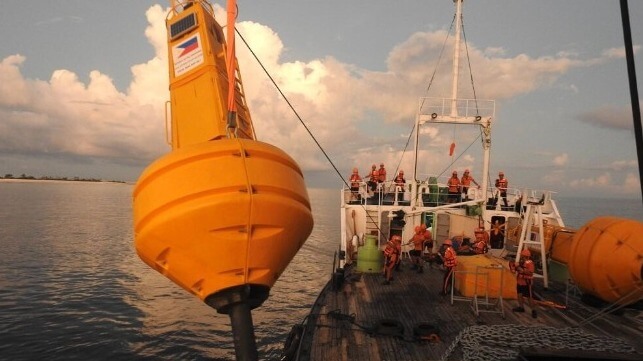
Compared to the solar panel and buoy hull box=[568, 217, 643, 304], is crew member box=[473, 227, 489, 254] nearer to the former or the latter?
buoy hull box=[568, 217, 643, 304]

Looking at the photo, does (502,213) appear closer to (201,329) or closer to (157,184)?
(201,329)

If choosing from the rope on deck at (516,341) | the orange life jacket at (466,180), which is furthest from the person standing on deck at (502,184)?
the rope on deck at (516,341)

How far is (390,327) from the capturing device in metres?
8.10

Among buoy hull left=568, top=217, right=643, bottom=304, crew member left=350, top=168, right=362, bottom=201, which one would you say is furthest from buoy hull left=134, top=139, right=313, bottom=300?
crew member left=350, top=168, right=362, bottom=201

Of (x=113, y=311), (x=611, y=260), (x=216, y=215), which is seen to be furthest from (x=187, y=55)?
(x=113, y=311)

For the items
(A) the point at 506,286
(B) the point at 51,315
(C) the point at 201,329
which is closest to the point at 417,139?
(A) the point at 506,286

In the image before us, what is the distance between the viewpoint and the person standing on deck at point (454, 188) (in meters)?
18.6

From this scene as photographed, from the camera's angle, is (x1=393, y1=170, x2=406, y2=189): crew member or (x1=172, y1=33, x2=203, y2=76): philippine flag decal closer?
(x1=172, y1=33, x2=203, y2=76): philippine flag decal

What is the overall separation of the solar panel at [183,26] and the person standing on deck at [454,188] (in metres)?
15.1

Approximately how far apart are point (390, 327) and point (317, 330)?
5.11 feet

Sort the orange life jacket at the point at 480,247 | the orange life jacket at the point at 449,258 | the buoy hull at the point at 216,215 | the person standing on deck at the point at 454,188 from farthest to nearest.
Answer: the person standing on deck at the point at 454,188, the orange life jacket at the point at 480,247, the orange life jacket at the point at 449,258, the buoy hull at the point at 216,215

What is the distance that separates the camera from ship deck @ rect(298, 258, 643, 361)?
7.10 metres

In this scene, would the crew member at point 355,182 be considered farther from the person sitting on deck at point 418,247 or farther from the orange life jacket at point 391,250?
the orange life jacket at point 391,250

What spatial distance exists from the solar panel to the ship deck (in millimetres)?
5963
